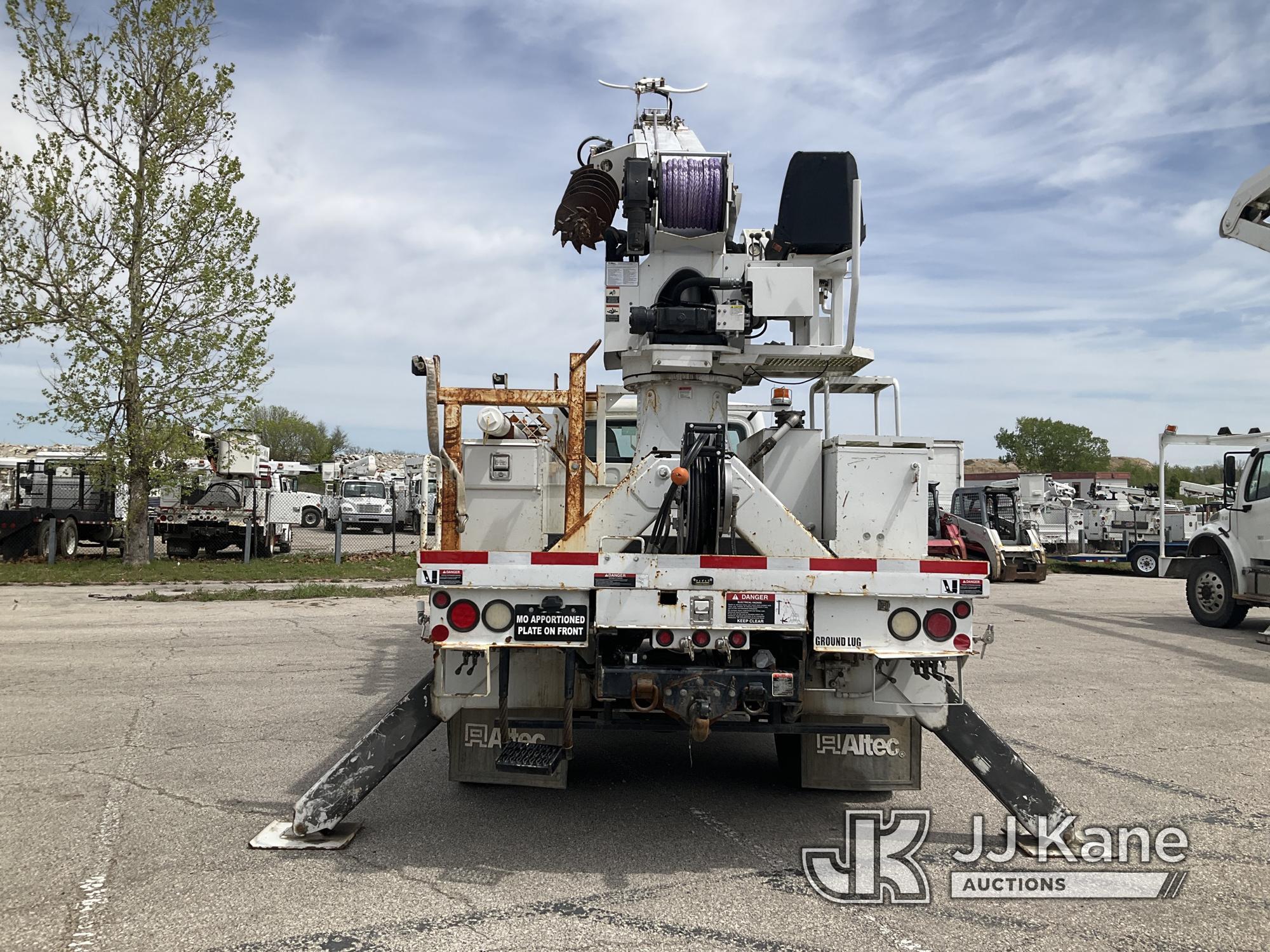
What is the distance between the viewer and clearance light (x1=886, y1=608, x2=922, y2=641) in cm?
470

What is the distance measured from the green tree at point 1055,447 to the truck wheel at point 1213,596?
67.6m

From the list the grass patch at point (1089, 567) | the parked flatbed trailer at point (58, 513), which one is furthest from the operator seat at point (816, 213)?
the grass patch at point (1089, 567)

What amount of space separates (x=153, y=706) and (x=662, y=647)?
5.30 metres

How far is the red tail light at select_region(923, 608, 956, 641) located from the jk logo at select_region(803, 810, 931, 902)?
3.49ft

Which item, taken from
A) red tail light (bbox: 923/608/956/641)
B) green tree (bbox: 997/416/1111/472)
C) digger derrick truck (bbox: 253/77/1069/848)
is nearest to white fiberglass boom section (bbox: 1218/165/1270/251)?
digger derrick truck (bbox: 253/77/1069/848)

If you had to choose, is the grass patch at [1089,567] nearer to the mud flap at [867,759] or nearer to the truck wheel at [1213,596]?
the truck wheel at [1213,596]

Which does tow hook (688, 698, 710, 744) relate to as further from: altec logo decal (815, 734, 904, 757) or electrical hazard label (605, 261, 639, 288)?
electrical hazard label (605, 261, 639, 288)

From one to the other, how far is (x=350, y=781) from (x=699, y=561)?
1956 millimetres

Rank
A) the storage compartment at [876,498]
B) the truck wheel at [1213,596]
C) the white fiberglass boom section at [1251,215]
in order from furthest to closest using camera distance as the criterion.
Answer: the truck wheel at [1213,596], the white fiberglass boom section at [1251,215], the storage compartment at [876,498]

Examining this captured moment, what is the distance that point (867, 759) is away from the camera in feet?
17.5

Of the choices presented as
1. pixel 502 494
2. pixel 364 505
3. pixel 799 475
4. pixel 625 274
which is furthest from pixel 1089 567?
pixel 502 494

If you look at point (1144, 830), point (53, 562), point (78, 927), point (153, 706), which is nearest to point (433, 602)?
point (78, 927)

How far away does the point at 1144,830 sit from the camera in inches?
211

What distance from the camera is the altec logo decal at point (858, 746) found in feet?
17.4
